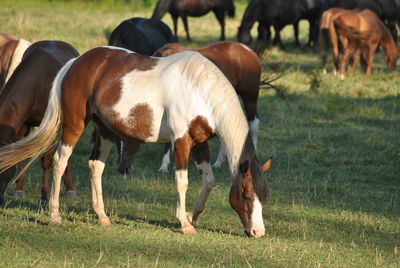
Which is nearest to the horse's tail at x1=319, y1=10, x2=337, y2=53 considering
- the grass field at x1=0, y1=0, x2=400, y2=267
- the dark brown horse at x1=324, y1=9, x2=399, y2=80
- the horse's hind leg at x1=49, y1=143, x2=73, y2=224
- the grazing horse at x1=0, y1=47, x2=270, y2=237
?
the dark brown horse at x1=324, y1=9, x2=399, y2=80

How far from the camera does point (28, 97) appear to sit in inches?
309

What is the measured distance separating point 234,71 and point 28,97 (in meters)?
2.88

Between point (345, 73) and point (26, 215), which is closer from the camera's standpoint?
point (26, 215)

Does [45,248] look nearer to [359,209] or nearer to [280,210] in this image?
[280,210]

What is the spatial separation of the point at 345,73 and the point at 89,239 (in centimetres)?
1239

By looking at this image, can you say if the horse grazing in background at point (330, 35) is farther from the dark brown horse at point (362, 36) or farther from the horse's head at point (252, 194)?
the horse's head at point (252, 194)

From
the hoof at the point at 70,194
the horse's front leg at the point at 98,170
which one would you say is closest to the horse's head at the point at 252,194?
the horse's front leg at the point at 98,170

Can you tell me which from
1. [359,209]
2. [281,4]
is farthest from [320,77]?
[359,209]

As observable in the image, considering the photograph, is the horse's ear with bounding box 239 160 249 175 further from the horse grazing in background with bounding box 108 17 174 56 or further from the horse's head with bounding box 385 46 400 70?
the horse's head with bounding box 385 46 400 70

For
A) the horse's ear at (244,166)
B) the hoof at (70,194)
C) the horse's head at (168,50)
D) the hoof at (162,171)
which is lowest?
the hoof at (162,171)

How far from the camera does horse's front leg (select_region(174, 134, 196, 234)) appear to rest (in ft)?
21.4

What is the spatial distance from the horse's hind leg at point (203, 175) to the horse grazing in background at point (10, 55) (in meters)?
3.47

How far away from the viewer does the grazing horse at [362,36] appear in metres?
17.6

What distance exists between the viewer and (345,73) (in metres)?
17.8
